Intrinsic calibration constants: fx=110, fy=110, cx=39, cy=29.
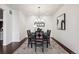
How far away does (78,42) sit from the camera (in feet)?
14.2

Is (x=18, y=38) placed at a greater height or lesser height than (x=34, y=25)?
lesser

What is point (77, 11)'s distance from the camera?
176 inches

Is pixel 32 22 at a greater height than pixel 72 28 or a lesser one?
greater

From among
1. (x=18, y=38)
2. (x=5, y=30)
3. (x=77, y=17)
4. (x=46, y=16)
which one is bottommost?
(x=18, y=38)

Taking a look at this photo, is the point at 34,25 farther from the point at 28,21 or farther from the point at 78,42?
the point at 78,42

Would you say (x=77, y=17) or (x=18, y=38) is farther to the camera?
(x=18, y=38)

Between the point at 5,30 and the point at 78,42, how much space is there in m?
4.32

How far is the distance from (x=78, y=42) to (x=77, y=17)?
1004 mm

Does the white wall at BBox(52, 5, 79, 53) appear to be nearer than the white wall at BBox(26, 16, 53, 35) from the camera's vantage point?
Yes

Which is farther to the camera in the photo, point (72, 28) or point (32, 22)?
point (32, 22)

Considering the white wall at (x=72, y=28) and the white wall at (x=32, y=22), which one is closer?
the white wall at (x=72, y=28)
